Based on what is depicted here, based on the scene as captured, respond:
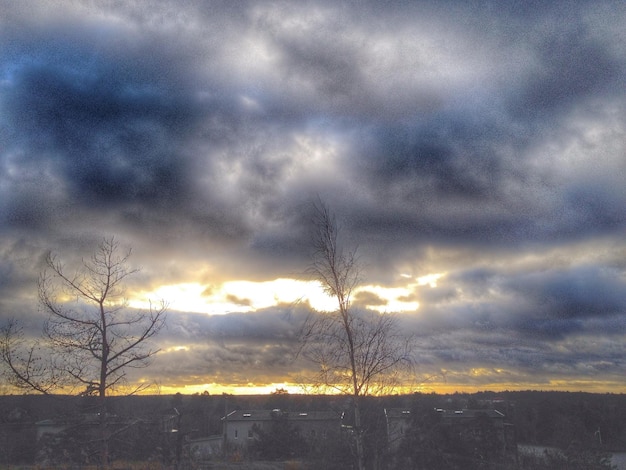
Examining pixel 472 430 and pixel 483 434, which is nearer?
pixel 483 434

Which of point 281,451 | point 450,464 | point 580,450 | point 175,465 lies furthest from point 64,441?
point 580,450

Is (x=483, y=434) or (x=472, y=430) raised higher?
(x=472, y=430)

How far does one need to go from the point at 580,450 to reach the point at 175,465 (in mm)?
23529

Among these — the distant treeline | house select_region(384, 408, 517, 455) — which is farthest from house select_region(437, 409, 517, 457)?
the distant treeline

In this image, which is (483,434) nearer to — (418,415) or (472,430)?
(472,430)

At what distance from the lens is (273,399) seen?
8906 centimetres

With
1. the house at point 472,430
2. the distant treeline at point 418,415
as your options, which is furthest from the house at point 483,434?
the distant treeline at point 418,415

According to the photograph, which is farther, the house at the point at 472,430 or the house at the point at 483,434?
the house at the point at 483,434

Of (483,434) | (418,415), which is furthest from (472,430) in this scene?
(418,415)

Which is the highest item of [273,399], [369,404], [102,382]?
[102,382]

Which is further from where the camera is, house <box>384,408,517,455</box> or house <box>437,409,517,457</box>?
house <box>437,409,517,457</box>

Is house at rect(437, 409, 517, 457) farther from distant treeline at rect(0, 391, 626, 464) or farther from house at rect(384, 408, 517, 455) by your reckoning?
distant treeline at rect(0, 391, 626, 464)

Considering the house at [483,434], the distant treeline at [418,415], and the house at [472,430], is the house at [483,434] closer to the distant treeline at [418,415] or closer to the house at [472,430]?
the house at [472,430]

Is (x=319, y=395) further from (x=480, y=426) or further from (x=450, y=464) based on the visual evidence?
(x=480, y=426)
